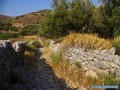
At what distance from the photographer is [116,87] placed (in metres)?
9.38

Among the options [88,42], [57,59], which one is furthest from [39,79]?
[88,42]

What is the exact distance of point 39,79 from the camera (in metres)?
12.6

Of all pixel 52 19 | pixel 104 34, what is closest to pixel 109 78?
pixel 104 34

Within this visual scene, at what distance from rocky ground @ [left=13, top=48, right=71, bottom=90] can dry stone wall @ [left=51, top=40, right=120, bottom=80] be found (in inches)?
51.9

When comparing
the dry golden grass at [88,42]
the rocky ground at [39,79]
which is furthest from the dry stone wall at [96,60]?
the rocky ground at [39,79]

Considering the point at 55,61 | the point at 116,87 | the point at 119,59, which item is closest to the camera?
the point at 116,87

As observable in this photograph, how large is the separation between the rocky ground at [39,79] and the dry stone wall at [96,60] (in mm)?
1319

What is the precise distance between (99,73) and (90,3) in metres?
11.1

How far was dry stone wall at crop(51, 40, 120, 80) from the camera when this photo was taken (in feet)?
35.8

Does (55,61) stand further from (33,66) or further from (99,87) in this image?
(99,87)

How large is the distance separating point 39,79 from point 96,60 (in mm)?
2785

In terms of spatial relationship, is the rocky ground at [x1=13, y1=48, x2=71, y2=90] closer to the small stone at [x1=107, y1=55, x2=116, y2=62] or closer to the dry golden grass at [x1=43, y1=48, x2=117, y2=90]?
the dry golden grass at [x1=43, y1=48, x2=117, y2=90]

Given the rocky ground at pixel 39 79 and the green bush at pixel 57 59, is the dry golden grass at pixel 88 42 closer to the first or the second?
the green bush at pixel 57 59

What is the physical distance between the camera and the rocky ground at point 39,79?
11203 millimetres
